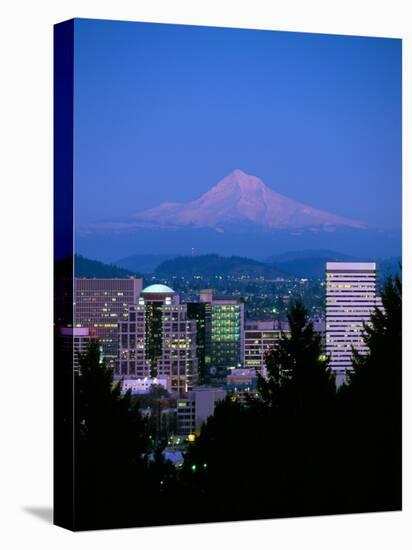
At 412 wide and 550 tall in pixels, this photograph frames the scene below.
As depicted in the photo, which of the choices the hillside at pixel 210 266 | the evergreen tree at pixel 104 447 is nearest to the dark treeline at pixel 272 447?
the evergreen tree at pixel 104 447

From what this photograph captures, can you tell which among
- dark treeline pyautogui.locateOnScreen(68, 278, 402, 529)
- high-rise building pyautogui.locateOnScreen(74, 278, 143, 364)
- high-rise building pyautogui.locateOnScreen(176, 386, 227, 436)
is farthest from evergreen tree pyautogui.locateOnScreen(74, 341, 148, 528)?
high-rise building pyautogui.locateOnScreen(176, 386, 227, 436)

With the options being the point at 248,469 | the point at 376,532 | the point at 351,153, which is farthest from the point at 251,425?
the point at 351,153

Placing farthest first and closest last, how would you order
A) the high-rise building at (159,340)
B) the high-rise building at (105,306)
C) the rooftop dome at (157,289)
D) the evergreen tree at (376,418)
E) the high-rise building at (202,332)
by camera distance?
the evergreen tree at (376,418) → the high-rise building at (202,332) → the rooftop dome at (157,289) → the high-rise building at (159,340) → the high-rise building at (105,306)

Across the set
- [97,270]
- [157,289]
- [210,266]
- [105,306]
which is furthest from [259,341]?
[97,270]

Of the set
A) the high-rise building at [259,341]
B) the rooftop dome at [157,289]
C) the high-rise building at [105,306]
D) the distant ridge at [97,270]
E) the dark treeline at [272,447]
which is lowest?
the dark treeline at [272,447]

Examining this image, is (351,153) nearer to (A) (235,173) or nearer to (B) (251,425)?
(A) (235,173)

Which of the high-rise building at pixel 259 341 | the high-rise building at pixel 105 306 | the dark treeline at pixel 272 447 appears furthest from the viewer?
the high-rise building at pixel 259 341

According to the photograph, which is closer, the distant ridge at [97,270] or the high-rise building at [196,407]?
the distant ridge at [97,270]

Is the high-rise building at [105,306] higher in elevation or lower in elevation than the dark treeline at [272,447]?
higher

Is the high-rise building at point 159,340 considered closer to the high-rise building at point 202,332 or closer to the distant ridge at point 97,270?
the high-rise building at point 202,332
